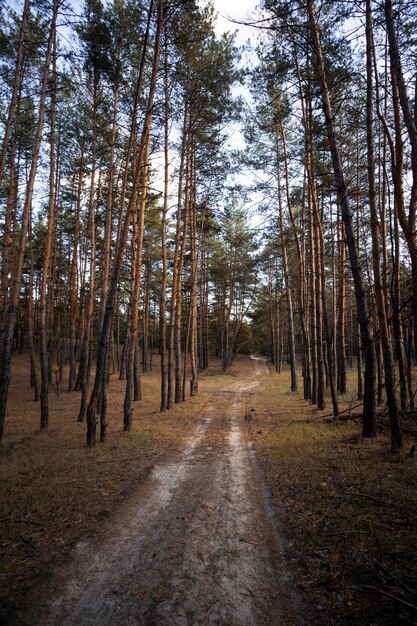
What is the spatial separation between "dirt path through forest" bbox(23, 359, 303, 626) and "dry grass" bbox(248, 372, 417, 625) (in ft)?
1.15

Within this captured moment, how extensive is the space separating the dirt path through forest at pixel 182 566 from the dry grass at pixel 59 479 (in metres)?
0.38

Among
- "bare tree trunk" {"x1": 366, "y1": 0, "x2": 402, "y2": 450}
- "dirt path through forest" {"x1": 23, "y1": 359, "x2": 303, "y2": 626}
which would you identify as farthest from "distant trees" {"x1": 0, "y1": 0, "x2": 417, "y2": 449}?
"dirt path through forest" {"x1": 23, "y1": 359, "x2": 303, "y2": 626}

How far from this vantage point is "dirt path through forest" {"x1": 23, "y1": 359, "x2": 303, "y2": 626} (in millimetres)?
2637

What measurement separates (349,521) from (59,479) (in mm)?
5050

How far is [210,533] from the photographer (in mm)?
3889

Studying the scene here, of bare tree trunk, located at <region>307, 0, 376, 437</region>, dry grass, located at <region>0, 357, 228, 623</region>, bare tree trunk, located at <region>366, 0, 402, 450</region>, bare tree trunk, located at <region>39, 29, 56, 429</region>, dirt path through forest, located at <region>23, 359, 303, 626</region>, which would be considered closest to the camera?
dirt path through forest, located at <region>23, 359, 303, 626</region>

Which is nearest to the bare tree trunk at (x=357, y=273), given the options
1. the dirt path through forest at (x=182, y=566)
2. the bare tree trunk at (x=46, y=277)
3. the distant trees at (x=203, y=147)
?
the distant trees at (x=203, y=147)

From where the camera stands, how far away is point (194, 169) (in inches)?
575

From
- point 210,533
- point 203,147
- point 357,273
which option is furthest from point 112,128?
point 210,533

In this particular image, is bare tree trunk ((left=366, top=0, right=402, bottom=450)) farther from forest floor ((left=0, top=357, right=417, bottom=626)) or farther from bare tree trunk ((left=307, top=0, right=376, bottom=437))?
forest floor ((left=0, top=357, right=417, bottom=626))

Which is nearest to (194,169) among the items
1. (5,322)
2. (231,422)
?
(5,322)

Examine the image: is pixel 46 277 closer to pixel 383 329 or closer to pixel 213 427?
pixel 213 427

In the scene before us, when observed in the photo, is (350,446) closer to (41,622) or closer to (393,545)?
(393,545)

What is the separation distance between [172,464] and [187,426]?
3.67 meters
